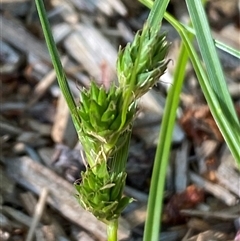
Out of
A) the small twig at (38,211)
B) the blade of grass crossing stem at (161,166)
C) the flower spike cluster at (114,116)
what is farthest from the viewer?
the small twig at (38,211)

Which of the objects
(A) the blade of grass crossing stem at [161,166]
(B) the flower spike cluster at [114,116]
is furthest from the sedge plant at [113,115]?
(A) the blade of grass crossing stem at [161,166]

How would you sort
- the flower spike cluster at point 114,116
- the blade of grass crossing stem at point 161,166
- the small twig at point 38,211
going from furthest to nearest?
the small twig at point 38,211 < the blade of grass crossing stem at point 161,166 < the flower spike cluster at point 114,116

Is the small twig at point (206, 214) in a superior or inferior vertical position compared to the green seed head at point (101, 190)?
superior

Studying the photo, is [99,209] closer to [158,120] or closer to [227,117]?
[227,117]

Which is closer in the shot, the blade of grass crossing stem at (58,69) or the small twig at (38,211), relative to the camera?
the blade of grass crossing stem at (58,69)

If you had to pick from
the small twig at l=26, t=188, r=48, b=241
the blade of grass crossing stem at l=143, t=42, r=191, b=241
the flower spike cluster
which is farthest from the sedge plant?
Answer: the small twig at l=26, t=188, r=48, b=241

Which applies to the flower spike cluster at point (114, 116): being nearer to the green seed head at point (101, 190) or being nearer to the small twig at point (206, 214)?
the green seed head at point (101, 190)
